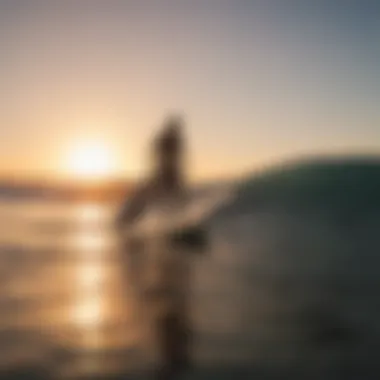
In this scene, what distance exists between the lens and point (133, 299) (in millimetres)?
1169

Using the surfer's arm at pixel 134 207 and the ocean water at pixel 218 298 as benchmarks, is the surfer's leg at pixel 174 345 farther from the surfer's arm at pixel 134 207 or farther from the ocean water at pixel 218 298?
the surfer's arm at pixel 134 207

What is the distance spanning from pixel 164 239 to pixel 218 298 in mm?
198

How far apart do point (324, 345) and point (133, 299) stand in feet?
1.26

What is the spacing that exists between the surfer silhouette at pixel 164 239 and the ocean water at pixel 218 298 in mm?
33

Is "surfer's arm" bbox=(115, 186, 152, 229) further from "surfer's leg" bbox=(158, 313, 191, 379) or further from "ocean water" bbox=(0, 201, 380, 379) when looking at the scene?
"surfer's leg" bbox=(158, 313, 191, 379)

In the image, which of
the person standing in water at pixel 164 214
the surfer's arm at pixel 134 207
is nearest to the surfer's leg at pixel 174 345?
the person standing in water at pixel 164 214

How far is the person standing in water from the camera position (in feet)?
3.80

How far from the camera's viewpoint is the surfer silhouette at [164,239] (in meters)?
1.17

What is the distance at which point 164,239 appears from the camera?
A: 4.25 ft

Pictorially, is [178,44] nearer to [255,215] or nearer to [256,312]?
[255,215]

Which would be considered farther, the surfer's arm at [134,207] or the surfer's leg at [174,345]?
the surfer's arm at [134,207]

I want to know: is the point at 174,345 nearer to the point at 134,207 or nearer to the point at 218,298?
the point at 218,298

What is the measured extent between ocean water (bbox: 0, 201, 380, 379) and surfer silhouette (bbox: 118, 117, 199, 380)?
33 millimetres

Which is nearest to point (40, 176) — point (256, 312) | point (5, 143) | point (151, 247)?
point (5, 143)
